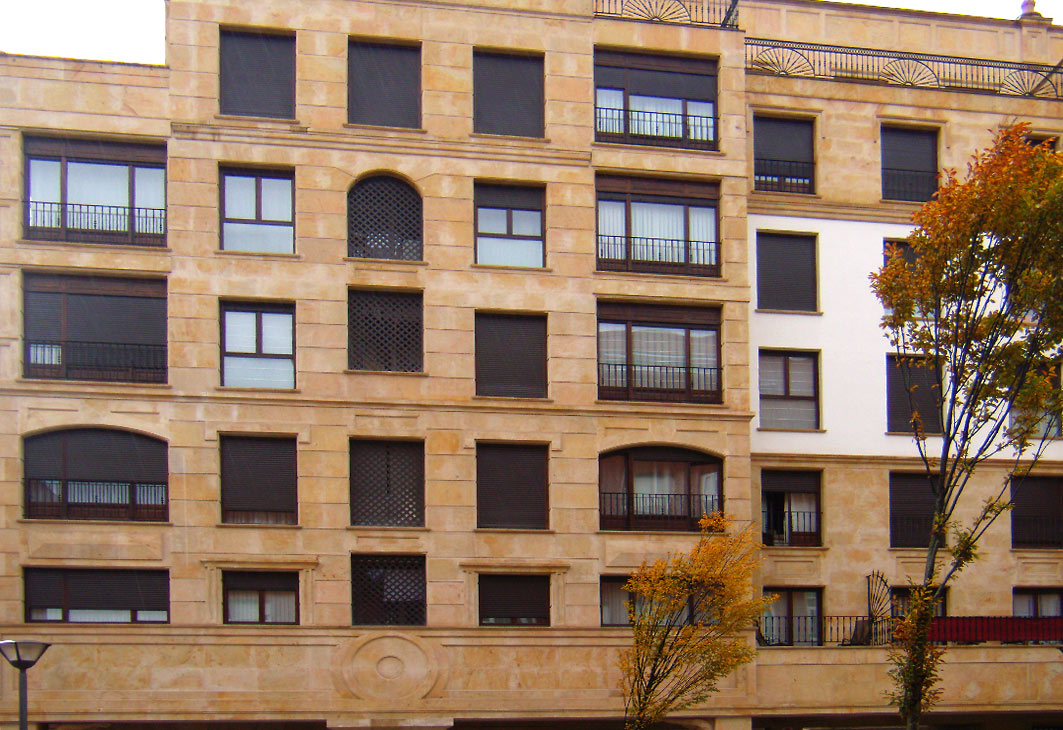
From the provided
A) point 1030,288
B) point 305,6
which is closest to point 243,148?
point 305,6

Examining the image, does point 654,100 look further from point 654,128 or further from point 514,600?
point 514,600

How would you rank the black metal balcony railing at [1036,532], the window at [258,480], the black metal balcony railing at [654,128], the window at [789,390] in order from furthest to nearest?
the black metal balcony railing at [1036,532] < the window at [789,390] < the black metal balcony railing at [654,128] < the window at [258,480]

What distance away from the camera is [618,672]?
27.7 metres

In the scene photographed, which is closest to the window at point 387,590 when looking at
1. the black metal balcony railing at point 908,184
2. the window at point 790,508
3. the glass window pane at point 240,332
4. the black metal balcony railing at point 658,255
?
the glass window pane at point 240,332

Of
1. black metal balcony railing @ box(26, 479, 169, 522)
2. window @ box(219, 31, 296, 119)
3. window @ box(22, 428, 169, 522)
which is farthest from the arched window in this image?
black metal balcony railing @ box(26, 479, 169, 522)

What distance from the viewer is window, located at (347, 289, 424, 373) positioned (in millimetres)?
28047

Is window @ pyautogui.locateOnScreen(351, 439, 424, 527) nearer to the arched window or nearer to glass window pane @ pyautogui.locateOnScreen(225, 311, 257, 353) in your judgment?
glass window pane @ pyautogui.locateOnScreen(225, 311, 257, 353)

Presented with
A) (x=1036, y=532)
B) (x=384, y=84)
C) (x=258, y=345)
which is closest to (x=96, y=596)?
(x=258, y=345)

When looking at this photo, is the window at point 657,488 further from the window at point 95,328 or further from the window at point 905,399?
the window at point 95,328

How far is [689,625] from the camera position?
26.8m

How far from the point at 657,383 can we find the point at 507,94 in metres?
8.08

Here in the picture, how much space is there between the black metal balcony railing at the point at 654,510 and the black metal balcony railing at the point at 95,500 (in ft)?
34.0

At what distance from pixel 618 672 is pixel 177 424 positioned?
11652mm

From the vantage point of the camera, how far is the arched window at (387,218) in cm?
2844
